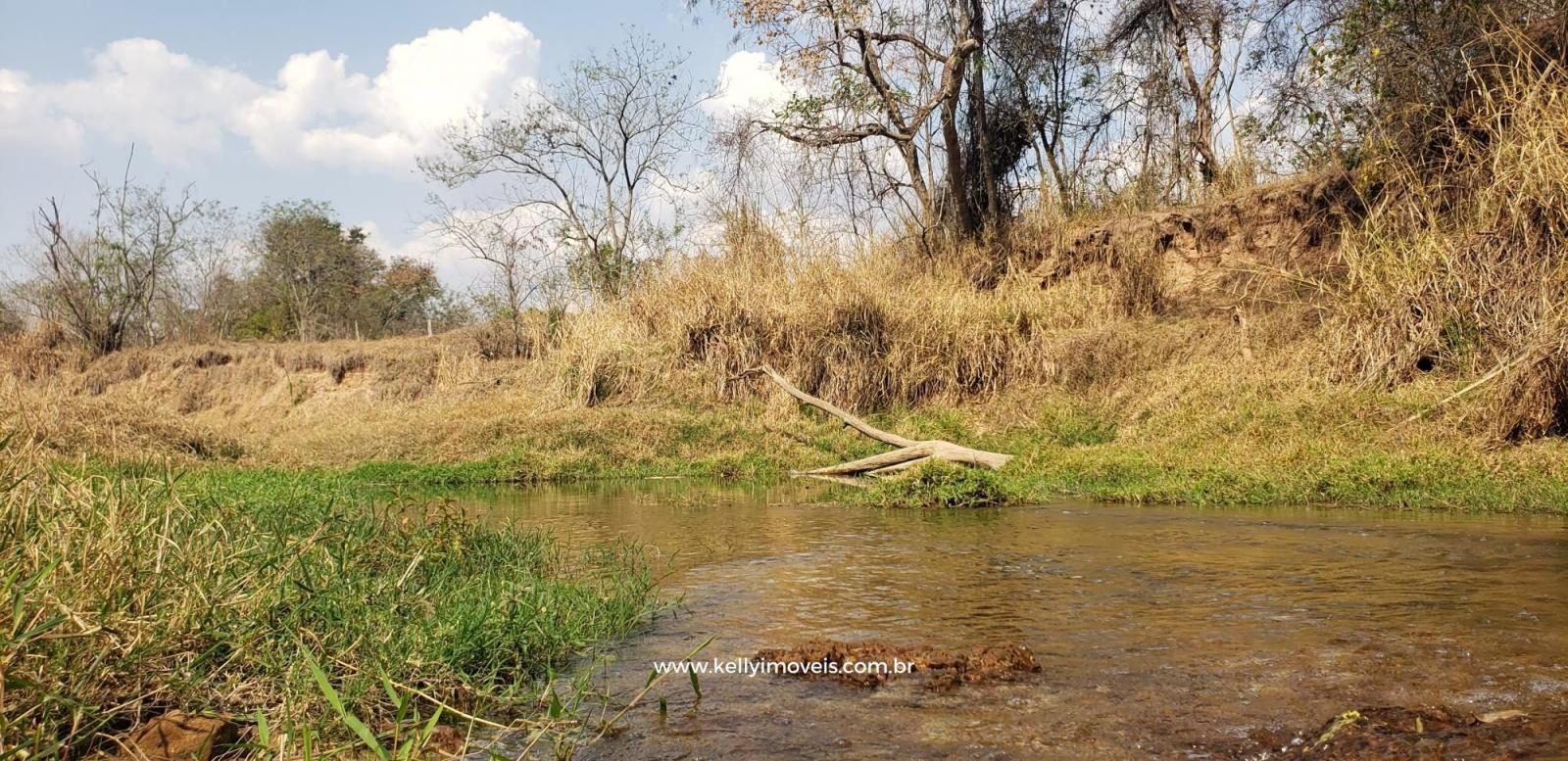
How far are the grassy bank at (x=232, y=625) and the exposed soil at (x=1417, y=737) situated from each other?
252 centimetres

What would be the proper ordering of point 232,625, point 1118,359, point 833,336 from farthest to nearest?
point 833,336 → point 1118,359 → point 232,625

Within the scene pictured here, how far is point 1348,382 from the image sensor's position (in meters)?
11.9

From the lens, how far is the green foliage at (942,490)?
9.55m

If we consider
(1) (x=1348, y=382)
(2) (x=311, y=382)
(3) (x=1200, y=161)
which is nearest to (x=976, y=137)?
(3) (x=1200, y=161)

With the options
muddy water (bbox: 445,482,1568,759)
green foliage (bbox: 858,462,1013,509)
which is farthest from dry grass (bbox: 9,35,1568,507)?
muddy water (bbox: 445,482,1568,759)

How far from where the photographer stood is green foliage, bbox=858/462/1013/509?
376 inches

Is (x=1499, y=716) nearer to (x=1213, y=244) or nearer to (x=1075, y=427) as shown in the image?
(x=1075, y=427)

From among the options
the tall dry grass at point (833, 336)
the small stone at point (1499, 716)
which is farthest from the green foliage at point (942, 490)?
the tall dry grass at point (833, 336)

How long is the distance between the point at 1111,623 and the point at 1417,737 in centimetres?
175

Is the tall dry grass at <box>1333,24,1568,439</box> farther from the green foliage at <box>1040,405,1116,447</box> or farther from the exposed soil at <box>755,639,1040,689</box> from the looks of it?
the exposed soil at <box>755,639,1040,689</box>

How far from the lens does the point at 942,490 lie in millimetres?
9586

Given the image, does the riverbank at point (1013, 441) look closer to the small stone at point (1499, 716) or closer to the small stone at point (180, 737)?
the small stone at point (1499, 716)

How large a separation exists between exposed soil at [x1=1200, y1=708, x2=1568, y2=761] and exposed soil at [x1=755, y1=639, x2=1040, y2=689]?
97cm

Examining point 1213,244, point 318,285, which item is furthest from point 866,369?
point 318,285
